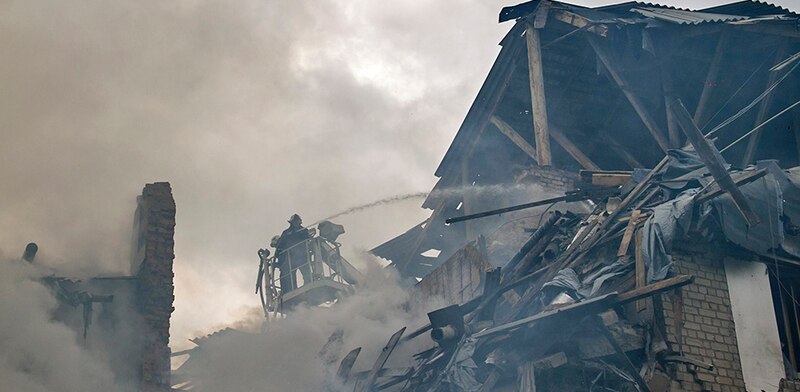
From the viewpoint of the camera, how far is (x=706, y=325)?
11.7 meters

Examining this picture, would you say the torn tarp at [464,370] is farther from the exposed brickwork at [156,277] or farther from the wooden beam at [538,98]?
the wooden beam at [538,98]

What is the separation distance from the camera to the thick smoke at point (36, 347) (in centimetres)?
1181

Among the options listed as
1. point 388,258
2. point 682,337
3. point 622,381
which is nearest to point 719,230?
point 682,337

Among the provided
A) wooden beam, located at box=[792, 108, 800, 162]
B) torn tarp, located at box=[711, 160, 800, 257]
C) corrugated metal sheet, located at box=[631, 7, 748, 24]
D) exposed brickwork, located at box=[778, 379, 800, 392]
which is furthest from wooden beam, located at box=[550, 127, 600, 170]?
exposed brickwork, located at box=[778, 379, 800, 392]

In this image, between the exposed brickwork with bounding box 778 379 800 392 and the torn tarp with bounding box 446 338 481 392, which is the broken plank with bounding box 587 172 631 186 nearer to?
the torn tarp with bounding box 446 338 481 392

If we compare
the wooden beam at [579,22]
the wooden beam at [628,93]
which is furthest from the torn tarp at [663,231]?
the wooden beam at [579,22]

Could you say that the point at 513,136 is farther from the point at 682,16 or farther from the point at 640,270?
the point at 640,270

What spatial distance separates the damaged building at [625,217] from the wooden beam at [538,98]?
0.08 feet

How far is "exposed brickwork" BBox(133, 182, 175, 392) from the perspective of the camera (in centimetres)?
1295

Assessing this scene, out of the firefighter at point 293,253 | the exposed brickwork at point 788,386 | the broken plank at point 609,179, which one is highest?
the firefighter at point 293,253

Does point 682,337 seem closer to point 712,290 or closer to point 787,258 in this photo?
point 712,290

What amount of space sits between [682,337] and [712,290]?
94cm

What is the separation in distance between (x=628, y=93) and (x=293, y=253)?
8.67 m

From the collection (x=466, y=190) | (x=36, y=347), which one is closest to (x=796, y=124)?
(x=466, y=190)
